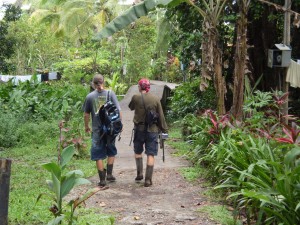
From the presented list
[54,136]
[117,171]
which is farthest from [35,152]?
[117,171]

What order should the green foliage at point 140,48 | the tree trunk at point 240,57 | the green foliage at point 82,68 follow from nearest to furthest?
the tree trunk at point 240,57 → the green foliage at point 82,68 → the green foliage at point 140,48

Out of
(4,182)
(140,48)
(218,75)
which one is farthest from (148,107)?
(140,48)

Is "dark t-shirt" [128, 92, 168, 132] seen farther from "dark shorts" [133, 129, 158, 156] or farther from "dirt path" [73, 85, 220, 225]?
"dirt path" [73, 85, 220, 225]

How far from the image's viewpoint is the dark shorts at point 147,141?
7.72 metres

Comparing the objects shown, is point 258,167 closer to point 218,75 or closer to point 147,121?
point 147,121

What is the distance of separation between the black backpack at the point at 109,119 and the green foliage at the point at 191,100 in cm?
626

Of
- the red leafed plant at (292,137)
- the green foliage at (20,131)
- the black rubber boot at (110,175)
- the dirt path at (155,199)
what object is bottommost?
the dirt path at (155,199)

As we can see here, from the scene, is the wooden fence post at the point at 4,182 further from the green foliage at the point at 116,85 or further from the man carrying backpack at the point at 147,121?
the green foliage at the point at 116,85

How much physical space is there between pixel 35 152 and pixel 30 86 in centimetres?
571

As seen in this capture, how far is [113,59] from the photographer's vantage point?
27484mm

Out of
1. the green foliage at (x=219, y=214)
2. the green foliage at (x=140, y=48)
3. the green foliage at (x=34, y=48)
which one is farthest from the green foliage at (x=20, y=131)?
the green foliage at (x=34, y=48)

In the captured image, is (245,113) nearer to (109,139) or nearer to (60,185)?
(109,139)

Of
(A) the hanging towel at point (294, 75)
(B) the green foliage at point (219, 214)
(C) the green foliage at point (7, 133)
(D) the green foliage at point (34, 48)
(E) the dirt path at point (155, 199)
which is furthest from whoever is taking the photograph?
A: (D) the green foliage at point (34, 48)

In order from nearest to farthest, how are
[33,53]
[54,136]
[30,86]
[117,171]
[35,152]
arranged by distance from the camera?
[117,171] < [35,152] < [54,136] < [30,86] < [33,53]
